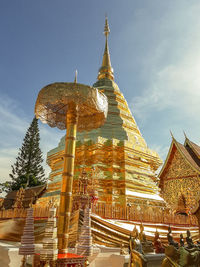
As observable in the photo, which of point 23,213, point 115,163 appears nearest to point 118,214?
point 23,213

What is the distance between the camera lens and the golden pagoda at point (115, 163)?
30.4ft

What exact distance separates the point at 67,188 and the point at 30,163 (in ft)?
64.8

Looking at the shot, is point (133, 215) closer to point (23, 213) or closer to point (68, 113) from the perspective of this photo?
point (23, 213)

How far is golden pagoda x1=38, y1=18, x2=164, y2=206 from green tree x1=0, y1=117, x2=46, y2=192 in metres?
11.3

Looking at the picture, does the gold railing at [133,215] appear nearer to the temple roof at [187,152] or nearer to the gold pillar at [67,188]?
the gold pillar at [67,188]

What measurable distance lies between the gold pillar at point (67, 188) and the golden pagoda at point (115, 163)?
391 centimetres

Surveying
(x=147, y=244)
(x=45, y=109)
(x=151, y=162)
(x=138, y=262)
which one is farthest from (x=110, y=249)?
(x=151, y=162)

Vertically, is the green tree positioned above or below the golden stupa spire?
below

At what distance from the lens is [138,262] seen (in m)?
2.71

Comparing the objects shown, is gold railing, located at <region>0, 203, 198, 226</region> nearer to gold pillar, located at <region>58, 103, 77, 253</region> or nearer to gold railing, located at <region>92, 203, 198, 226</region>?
gold railing, located at <region>92, 203, 198, 226</region>

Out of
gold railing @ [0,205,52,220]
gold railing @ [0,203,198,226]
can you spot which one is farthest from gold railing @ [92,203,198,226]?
gold railing @ [0,205,52,220]

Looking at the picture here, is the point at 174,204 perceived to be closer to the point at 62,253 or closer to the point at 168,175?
the point at 168,175

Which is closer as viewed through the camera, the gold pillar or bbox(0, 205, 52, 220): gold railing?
the gold pillar

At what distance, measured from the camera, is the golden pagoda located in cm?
926
